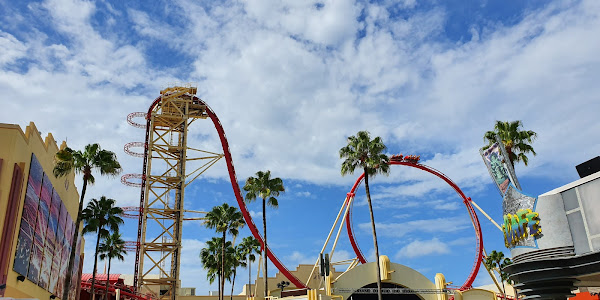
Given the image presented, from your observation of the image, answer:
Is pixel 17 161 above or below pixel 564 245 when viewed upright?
above

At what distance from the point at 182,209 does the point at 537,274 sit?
36294 millimetres

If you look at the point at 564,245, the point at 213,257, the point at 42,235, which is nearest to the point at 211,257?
the point at 213,257

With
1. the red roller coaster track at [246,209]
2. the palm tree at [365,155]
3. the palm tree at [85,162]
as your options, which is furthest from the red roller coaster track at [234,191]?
the palm tree at [85,162]

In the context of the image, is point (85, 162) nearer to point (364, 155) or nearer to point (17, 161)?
point (17, 161)

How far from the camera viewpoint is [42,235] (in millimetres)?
27859

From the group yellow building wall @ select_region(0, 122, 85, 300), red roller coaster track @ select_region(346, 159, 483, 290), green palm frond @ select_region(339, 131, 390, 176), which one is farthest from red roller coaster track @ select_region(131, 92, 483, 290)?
yellow building wall @ select_region(0, 122, 85, 300)

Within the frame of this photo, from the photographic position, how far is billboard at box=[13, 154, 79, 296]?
2459 cm

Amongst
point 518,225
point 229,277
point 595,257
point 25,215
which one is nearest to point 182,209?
point 229,277

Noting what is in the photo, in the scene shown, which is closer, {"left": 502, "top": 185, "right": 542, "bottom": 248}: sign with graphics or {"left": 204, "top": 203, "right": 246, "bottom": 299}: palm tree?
{"left": 502, "top": 185, "right": 542, "bottom": 248}: sign with graphics

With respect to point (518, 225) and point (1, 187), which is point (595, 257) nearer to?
point (518, 225)

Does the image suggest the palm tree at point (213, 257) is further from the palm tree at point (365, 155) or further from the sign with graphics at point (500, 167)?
the sign with graphics at point (500, 167)

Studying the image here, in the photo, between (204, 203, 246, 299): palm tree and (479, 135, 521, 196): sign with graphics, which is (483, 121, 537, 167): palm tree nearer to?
(479, 135, 521, 196): sign with graphics

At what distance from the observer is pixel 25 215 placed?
24375mm

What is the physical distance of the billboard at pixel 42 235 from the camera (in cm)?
2459
